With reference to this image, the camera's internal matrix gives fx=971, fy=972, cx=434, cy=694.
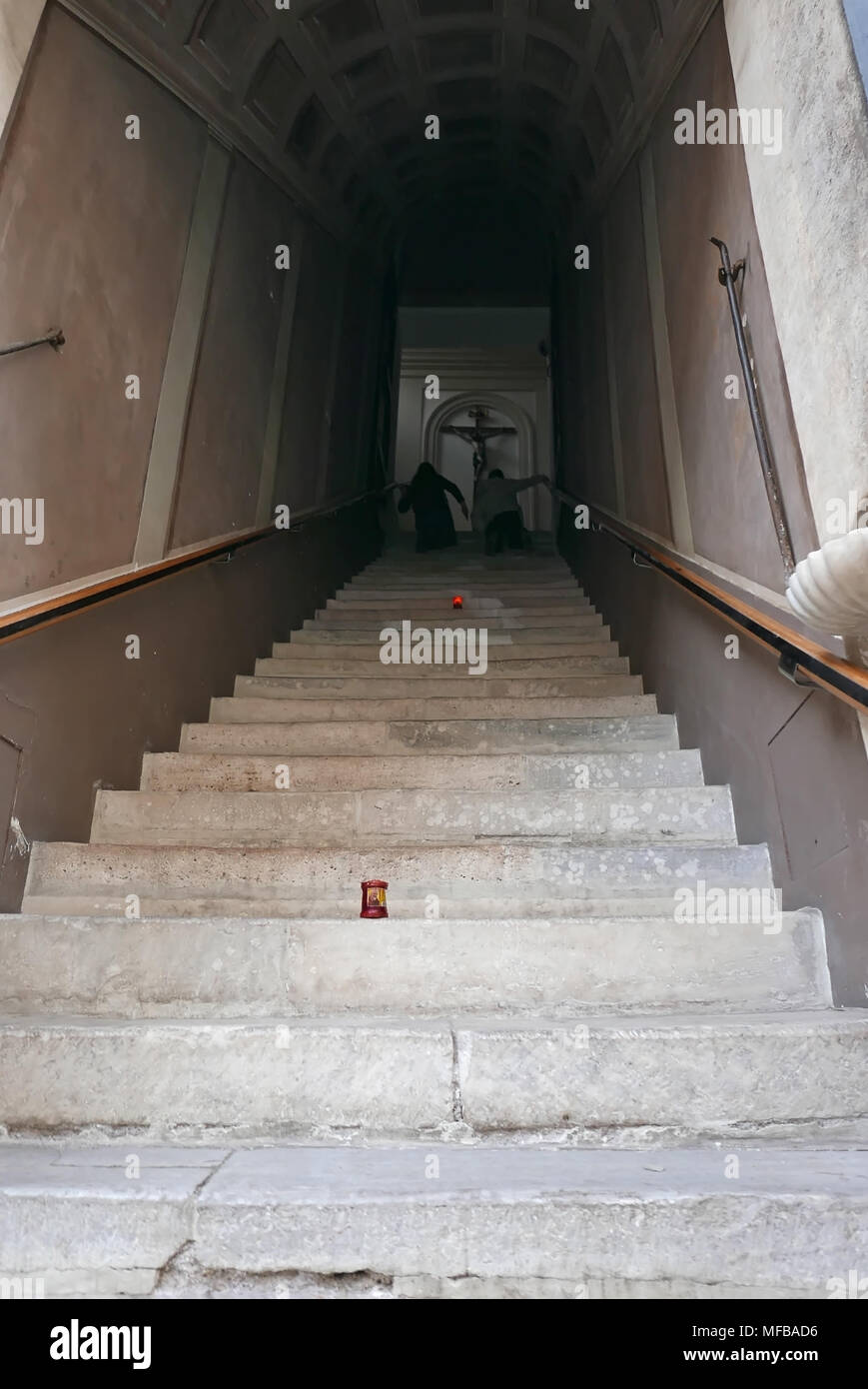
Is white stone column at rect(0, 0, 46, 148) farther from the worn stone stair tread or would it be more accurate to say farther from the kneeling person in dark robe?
the kneeling person in dark robe

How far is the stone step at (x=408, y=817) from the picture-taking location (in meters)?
3.18

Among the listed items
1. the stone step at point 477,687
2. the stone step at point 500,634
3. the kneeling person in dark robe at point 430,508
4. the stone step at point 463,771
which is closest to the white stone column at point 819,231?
the stone step at point 463,771

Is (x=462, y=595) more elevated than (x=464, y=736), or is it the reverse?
(x=462, y=595)

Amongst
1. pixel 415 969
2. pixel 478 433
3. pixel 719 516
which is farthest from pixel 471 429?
pixel 415 969

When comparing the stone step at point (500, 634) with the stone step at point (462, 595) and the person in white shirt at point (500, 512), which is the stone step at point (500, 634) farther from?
the person in white shirt at point (500, 512)

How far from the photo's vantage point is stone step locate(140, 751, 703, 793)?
11.4ft

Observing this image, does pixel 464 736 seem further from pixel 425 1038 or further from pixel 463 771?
pixel 425 1038

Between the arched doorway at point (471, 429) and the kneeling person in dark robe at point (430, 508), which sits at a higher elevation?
the arched doorway at point (471, 429)

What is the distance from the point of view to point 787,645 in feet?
8.02

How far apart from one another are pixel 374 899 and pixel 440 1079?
1.99 feet

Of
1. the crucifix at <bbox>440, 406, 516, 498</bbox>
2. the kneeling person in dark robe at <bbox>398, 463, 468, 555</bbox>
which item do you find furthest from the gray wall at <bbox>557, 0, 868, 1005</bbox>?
the crucifix at <bbox>440, 406, 516, 498</bbox>

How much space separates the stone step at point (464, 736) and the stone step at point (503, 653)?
2.77 feet

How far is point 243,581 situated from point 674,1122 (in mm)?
3727

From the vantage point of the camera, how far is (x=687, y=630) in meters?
3.88
